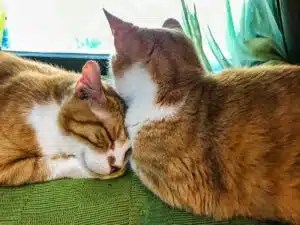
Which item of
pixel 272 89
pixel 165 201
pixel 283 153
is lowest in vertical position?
pixel 165 201

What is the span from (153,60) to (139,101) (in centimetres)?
12

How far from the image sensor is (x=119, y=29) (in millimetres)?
1279

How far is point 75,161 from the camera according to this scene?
132 centimetres

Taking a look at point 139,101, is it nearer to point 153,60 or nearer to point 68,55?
point 153,60

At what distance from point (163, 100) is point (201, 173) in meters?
0.22

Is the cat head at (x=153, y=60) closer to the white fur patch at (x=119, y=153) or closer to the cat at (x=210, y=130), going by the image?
the cat at (x=210, y=130)

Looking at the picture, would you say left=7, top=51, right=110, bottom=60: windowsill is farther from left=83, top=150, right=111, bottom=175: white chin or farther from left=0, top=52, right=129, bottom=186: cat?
left=83, top=150, right=111, bottom=175: white chin

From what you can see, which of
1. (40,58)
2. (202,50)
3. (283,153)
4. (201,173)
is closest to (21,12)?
(40,58)

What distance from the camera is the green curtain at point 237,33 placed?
1607 mm

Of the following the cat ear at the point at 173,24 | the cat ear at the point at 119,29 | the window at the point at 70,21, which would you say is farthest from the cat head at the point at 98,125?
the window at the point at 70,21

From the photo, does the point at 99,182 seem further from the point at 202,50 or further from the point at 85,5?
the point at 85,5

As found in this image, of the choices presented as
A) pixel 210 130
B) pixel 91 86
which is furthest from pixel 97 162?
pixel 210 130

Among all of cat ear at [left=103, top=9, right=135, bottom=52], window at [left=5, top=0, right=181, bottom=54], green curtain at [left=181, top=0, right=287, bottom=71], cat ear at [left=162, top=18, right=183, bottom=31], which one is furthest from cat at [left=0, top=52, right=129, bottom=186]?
window at [left=5, top=0, right=181, bottom=54]

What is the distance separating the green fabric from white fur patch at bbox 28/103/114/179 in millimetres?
44
